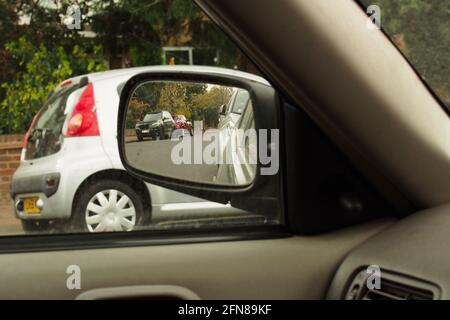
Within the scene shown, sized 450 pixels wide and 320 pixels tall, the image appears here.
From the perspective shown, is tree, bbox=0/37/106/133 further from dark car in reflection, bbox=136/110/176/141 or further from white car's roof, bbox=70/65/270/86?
dark car in reflection, bbox=136/110/176/141

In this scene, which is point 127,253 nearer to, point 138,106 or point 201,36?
point 138,106

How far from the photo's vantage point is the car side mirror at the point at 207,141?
1949mm

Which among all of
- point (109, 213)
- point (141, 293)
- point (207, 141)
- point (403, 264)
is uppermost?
point (207, 141)

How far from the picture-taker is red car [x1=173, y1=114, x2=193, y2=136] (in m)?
1.94

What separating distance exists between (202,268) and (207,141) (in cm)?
43

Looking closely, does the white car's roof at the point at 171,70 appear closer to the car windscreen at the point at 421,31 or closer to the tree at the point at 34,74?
the tree at the point at 34,74

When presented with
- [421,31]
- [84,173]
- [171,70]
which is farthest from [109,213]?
[421,31]

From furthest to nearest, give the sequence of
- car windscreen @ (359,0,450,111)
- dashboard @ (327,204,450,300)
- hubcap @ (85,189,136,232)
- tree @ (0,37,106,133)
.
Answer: tree @ (0,37,106,133), hubcap @ (85,189,136,232), car windscreen @ (359,0,450,111), dashboard @ (327,204,450,300)

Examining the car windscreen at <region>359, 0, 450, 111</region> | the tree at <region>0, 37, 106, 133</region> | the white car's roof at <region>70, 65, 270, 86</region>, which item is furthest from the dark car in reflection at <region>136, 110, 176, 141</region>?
the car windscreen at <region>359, 0, 450, 111</region>

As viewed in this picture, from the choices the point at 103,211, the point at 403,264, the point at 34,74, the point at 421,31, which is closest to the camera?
the point at 403,264

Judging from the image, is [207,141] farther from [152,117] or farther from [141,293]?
[141,293]

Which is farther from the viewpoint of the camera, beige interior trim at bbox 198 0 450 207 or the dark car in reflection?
the dark car in reflection

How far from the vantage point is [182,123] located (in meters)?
1.95
